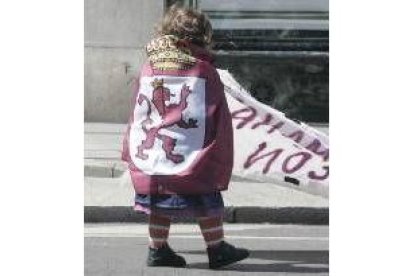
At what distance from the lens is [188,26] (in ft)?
20.5

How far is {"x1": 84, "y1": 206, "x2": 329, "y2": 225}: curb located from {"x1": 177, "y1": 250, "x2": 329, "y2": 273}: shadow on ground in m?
1.32

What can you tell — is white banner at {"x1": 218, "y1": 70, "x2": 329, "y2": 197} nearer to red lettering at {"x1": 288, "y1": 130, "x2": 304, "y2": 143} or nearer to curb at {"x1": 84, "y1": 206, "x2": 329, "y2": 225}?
red lettering at {"x1": 288, "y1": 130, "x2": 304, "y2": 143}

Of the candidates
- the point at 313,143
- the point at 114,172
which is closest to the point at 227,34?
the point at 114,172

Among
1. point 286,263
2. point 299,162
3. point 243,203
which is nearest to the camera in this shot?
point 286,263

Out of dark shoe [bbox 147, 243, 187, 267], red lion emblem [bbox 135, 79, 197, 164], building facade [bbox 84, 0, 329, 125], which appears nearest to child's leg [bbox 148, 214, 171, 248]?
dark shoe [bbox 147, 243, 187, 267]

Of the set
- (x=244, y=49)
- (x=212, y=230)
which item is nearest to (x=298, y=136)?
(x=212, y=230)

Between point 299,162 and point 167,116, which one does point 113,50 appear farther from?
point 167,116

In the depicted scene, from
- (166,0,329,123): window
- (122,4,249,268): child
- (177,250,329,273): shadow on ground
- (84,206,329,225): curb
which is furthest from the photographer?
(166,0,329,123): window

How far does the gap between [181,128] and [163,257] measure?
72 cm

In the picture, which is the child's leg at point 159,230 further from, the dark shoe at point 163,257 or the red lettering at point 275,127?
the red lettering at point 275,127

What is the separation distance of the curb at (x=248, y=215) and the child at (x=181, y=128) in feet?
6.78

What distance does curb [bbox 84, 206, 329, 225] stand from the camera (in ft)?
27.5
